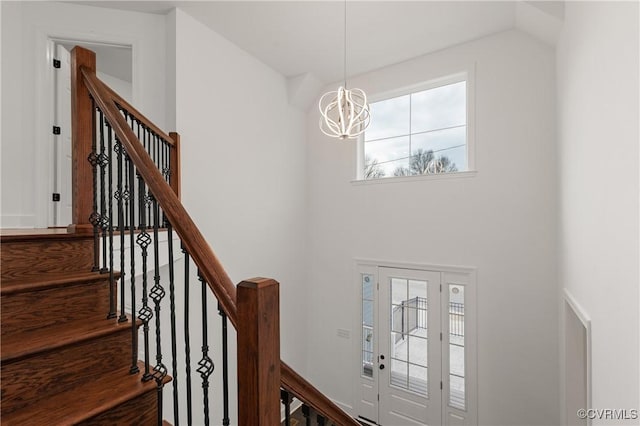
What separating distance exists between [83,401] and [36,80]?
3236 millimetres

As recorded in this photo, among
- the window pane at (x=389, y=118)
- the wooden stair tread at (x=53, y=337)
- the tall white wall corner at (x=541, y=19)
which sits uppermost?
the tall white wall corner at (x=541, y=19)

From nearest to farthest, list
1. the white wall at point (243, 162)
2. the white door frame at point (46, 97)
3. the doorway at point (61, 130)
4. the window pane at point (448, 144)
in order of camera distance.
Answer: the white door frame at point (46, 97), the doorway at point (61, 130), the white wall at point (243, 162), the window pane at point (448, 144)

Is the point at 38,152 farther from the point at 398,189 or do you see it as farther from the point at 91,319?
the point at 398,189

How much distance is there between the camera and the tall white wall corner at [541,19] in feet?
8.64

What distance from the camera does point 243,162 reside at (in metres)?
3.95

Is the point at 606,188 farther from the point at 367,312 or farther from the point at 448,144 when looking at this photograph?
the point at 367,312

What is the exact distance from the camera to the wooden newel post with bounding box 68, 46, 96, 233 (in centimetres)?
159

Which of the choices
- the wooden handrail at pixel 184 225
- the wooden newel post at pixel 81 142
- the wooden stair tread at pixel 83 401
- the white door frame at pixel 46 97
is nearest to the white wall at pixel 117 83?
the white door frame at pixel 46 97

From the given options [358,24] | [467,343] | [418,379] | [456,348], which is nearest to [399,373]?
[418,379]

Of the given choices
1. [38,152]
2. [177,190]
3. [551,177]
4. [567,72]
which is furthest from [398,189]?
Result: [38,152]

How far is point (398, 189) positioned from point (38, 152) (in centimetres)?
393

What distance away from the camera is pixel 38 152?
3016 mm

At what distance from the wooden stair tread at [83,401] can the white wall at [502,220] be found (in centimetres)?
→ 340

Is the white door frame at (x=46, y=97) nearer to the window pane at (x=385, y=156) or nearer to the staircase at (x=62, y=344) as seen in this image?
the staircase at (x=62, y=344)
